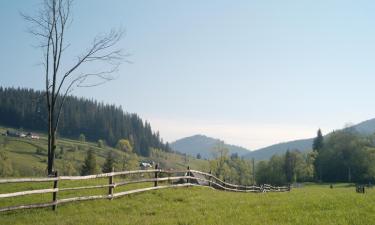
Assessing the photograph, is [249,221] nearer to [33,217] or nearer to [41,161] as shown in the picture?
[33,217]

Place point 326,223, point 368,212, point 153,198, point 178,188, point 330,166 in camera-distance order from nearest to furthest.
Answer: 1. point 326,223
2. point 368,212
3. point 153,198
4. point 178,188
5. point 330,166

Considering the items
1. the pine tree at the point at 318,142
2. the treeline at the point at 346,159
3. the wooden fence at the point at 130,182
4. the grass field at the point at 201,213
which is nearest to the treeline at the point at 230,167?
the pine tree at the point at 318,142

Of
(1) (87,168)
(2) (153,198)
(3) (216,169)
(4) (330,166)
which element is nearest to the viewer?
(2) (153,198)

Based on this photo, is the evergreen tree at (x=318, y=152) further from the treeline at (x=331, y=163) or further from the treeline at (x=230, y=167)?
the treeline at (x=230, y=167)

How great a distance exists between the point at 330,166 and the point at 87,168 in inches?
3009

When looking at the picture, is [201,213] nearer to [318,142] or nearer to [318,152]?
[318,152]

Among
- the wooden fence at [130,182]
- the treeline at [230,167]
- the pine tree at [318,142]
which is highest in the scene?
the pine tree at [318,142]

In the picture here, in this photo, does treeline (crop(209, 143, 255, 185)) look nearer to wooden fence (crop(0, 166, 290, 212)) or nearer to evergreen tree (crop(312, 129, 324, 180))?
evergreen tree (crop(312, 129, 324, 180))

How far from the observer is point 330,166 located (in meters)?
127

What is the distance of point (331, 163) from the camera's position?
127000mm

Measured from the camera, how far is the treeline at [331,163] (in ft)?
389

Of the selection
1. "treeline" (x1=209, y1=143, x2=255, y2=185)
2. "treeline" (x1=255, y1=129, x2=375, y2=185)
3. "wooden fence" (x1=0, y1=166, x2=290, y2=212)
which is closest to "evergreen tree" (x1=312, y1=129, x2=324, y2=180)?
"treeline" (x1=255, y1=129, x2=375, y2=185)

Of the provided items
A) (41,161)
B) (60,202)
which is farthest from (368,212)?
(41,161)

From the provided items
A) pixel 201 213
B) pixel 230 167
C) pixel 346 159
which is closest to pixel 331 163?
pixel 346 159
